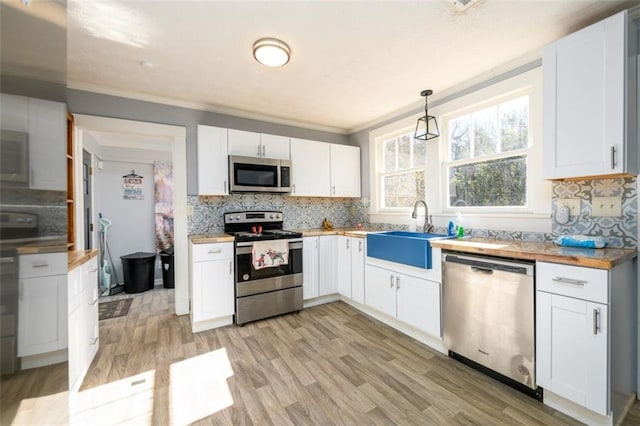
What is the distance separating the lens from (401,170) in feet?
11.1

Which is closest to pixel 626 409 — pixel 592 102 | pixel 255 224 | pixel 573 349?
pixel 573 349

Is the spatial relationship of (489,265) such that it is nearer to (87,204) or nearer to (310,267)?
(310,267)

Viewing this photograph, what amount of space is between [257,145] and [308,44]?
1.50 meters

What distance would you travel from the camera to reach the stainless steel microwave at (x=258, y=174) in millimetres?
3029

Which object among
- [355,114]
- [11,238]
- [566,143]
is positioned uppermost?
[355,114]

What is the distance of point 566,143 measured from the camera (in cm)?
173

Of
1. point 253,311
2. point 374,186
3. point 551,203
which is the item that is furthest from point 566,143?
point 253,311

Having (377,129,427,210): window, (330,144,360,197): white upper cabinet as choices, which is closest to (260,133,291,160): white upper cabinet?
(330,144,360,197): white upper cabinet

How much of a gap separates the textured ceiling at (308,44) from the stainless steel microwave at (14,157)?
164cm

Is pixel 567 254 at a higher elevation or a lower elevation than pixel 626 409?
higher

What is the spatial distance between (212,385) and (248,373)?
26cm

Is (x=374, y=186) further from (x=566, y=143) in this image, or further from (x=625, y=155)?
(x=625, y=155)

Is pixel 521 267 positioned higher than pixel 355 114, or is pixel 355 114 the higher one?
pixel 355 114

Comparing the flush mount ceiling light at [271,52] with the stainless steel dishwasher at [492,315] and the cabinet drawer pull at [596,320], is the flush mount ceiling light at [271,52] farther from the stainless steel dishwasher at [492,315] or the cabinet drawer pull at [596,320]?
the cabinet drawer pull at [596,320]
